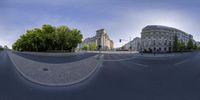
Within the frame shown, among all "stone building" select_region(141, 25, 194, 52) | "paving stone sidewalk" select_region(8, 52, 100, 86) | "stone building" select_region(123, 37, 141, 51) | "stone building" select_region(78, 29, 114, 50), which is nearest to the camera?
"paving stone sidewalk" select_region(8, 52, 100, 86)

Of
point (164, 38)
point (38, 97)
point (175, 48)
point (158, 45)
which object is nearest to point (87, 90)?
point (38, 97)

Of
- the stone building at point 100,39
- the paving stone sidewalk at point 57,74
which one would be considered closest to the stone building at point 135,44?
the stone building at point 100,39

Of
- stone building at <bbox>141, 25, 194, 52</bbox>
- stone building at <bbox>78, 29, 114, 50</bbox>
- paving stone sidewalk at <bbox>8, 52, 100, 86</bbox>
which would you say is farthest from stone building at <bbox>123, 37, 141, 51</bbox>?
paving stone sidewalk at <bbox>8, 52, 100, 86</bbox>

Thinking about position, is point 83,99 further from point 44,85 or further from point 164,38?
point 164,38

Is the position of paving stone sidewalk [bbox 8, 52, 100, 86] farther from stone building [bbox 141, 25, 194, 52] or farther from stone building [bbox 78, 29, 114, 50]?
stone building [bbox 78, 29, 114, 50]

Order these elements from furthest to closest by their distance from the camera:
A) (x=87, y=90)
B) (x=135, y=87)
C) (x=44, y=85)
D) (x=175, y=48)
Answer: (x=175, y=48), (x=44, y=85), (x=135, y=87), (x=87, y=90)

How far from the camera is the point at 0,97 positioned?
5.16 m

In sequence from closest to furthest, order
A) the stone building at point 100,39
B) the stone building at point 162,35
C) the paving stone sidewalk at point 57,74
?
the paving stone sidewalk at point 57,74
the stone building at point 162,35
the stone building at point 100,39

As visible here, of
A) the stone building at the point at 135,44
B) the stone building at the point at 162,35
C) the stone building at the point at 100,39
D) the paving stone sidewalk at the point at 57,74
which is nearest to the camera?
the paving stone sidewalk at the point at 57,74

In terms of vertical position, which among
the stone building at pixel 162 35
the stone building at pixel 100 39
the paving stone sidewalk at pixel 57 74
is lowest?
the paving stone sidewalk at pixel 57 74

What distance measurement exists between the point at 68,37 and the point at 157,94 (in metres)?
30.2

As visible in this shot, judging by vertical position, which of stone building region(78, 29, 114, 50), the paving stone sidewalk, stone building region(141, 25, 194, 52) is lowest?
the paving stone sidewalk

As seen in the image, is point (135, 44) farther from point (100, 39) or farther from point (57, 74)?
point (57, 74)

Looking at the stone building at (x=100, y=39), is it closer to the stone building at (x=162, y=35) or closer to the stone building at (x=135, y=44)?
the stone building at (x=135, y=44)
